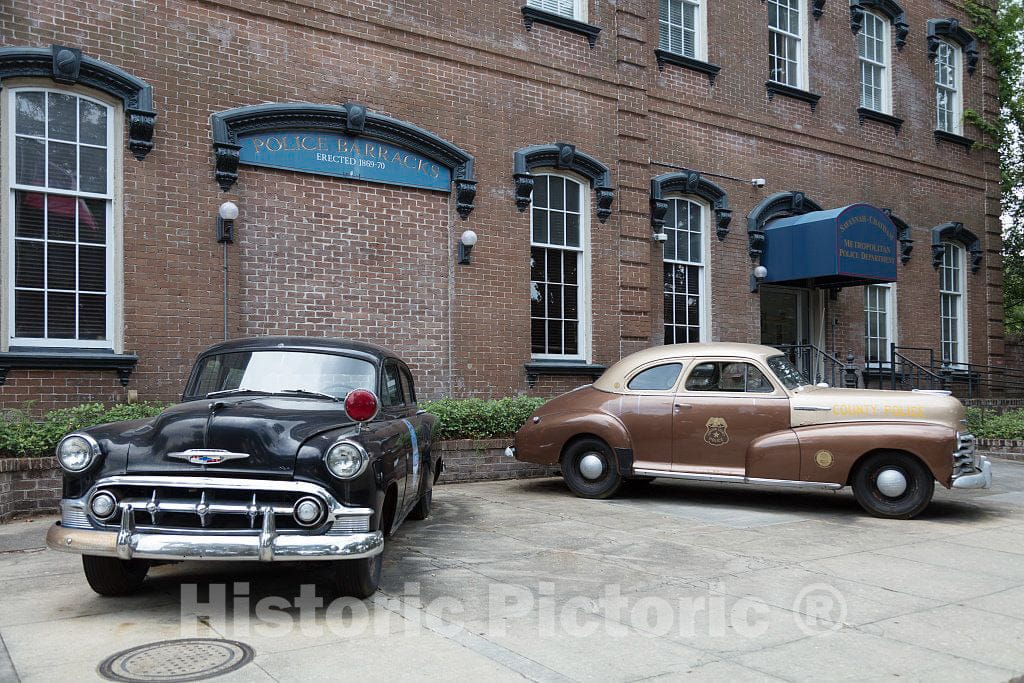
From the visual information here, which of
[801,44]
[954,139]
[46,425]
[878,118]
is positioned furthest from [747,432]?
[954,139]

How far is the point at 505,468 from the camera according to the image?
11.1 meters

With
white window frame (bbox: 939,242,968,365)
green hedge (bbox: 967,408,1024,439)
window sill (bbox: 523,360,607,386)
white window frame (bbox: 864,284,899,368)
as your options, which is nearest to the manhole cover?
window sill (bbox: 523,360,607,386)

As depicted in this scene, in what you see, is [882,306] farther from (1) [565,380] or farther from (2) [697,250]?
(1) [565,380]

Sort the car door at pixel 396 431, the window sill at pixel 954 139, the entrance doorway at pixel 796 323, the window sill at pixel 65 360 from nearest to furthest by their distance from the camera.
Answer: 1. the car door at pixel 396 431
2. the window sill at pixel 65 360
3. the entrance doorway at pixel 796 323
4. the window sill at pixel 954 139

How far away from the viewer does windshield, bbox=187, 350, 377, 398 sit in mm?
6262

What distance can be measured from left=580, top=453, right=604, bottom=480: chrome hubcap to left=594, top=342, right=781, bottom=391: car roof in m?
0.77

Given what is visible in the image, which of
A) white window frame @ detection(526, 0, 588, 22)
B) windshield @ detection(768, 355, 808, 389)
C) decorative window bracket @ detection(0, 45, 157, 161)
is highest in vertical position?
white window frame @ detection(526, 0, 588, 22)

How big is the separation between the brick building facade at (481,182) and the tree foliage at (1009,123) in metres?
0.93

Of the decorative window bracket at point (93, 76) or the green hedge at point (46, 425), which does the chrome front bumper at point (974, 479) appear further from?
the decorative window bracket at point (93, 76)

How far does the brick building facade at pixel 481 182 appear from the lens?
9.64 m

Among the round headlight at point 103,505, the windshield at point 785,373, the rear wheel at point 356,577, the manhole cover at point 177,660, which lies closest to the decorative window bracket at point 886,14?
the windshield at point 785,373

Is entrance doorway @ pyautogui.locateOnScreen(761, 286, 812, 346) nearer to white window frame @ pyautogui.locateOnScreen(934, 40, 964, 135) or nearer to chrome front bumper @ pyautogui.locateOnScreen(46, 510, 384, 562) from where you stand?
white window frame @ pyautogui.locateOnScreen(934, 40, 964, 135)

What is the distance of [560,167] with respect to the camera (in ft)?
43.7

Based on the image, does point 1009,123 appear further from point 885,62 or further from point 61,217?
point 61,217
